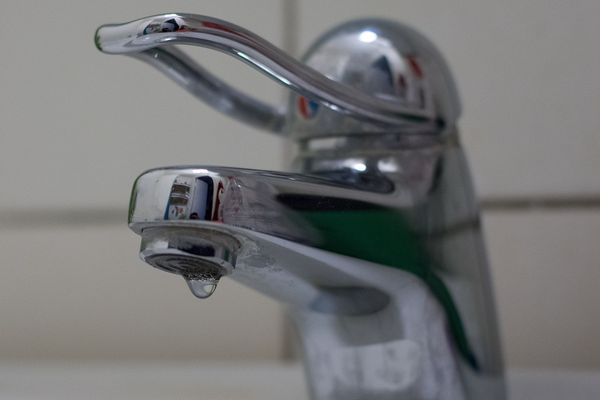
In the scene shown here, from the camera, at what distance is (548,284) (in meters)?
0.37

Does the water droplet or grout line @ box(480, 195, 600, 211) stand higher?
the water droplet

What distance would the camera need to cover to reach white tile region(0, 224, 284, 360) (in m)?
0.42

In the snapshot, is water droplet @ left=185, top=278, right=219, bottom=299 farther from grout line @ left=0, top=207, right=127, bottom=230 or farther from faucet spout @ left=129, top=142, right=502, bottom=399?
grout line @ left=0, top=207, right=127, bottom=230

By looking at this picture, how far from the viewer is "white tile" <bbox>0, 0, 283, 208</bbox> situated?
16.4 inches

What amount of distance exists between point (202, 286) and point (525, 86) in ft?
0.77

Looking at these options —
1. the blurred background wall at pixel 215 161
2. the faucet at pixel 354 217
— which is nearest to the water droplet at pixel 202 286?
the faucet at pixel 354 217

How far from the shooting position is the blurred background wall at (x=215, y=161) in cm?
36

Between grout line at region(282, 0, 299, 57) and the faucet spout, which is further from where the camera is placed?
grout line at region(282, 0, 299, 57)

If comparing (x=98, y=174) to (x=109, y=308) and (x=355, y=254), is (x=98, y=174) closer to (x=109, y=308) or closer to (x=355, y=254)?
(x=109, y=308)

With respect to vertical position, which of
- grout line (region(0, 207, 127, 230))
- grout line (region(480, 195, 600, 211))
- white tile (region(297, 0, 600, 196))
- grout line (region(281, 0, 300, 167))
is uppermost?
grout line (region(281, 0, 300, 167))

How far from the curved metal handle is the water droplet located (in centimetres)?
6

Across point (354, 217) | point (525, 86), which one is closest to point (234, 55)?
point (354, 217)

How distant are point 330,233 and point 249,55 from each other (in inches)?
2.0

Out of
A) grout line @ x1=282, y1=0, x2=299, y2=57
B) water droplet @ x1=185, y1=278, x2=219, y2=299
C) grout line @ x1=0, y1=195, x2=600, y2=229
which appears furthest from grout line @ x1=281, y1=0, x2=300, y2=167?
water droplet @ x1=185, y1=278, x2=219, y2=299
